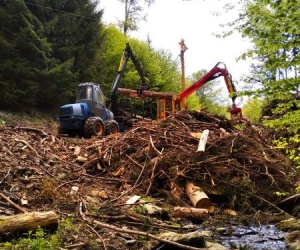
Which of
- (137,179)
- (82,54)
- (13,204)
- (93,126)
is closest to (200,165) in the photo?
(137,179)

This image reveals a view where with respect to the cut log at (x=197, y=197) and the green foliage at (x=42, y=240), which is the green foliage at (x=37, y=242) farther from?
the cut log at (x=197, y=197)

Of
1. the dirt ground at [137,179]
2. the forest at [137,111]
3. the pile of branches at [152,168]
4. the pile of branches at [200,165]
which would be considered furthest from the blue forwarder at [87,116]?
the pile of branches at [200,165]

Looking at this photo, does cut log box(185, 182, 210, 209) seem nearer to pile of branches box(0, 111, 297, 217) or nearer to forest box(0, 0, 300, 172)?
pile of branches box(0, 111, 297, 217)

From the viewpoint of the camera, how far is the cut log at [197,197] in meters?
7.42

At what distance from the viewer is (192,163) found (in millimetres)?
8461


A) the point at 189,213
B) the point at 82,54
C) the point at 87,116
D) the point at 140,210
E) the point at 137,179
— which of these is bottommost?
the point at 189,213

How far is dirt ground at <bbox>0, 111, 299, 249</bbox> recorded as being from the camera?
6074 millimetres

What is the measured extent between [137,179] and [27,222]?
3769 millimetres

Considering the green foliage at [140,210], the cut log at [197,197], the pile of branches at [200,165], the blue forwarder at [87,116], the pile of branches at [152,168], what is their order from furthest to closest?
the blue forwarder at [87,116] → the pile of branches at [200,165] → the pile of branches at [152,168] → the cut log at [197,197] → the green foliage at [140,210]

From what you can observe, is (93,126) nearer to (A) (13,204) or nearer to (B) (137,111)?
(A) (13,204)

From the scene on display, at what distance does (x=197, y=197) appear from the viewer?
746cm

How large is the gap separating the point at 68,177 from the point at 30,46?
13.4 meters

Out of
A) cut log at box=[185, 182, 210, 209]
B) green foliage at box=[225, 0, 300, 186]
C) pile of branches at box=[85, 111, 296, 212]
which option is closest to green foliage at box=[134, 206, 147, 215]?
pile of branches at box=[85, 111, 296, 212]

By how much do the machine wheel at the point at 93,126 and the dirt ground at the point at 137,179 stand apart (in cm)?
191
